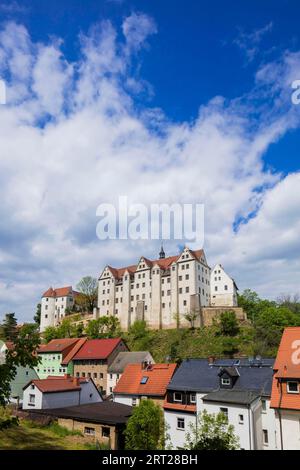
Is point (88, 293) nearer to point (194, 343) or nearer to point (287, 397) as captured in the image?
point (194, 343)

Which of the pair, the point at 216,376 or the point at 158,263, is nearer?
the point at 216,376

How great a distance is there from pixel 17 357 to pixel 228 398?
78.0ft

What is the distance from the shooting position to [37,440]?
29.9 meters

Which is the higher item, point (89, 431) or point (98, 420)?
point (98, 420)

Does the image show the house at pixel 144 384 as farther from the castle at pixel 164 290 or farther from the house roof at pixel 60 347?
the castle at pixel 164 290

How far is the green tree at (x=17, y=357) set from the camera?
31.6ft

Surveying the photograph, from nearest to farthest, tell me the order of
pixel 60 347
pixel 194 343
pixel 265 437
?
pixel 265 437
pixel 60 347
pixel 194 343

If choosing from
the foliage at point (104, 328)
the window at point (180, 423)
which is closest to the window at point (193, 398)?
the window at point (180, 423)

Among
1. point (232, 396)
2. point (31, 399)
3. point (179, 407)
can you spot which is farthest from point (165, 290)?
point (232, 396)

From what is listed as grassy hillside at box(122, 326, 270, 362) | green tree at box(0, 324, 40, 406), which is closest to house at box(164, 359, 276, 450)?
green tree at box(0, 324, 40, 406)

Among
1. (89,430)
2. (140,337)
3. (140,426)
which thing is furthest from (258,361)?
(140,337)

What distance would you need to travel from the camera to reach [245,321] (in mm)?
73125

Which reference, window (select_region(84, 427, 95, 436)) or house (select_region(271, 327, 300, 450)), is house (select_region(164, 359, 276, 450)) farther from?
window (select_region(84, 427, 95, 436))

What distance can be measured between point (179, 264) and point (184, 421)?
54429mm
